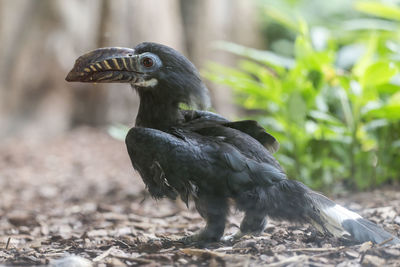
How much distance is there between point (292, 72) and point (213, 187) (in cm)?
228

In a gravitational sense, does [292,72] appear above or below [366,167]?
above

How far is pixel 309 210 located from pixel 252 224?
13.9 inches

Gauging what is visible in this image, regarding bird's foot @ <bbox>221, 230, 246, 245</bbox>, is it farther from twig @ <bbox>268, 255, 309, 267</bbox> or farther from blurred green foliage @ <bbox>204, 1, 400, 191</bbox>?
blurred green foliage @ <bbox>204, 1, 400, 191</bbox>

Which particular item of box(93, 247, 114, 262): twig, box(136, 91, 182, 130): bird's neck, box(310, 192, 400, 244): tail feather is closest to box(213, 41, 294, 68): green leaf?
box(136, 91, 182, 130): bird's neck

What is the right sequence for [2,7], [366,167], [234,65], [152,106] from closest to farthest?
[152,106] → [366,167] → [2,7] → [234,65]

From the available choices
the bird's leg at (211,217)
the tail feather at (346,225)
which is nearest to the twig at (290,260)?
the tail feather at (346,225)

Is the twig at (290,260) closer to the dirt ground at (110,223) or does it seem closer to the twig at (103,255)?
the dirt ground at (110,223)

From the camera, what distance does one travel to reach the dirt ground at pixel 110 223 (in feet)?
8.02

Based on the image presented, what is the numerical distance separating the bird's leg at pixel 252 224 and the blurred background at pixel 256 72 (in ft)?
5.64

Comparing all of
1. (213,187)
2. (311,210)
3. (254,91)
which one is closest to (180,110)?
(213,187)

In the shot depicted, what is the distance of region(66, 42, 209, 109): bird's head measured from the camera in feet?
9.78

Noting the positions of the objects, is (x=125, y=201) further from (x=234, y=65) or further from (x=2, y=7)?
(x=234, y=65)

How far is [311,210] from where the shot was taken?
8.73ft

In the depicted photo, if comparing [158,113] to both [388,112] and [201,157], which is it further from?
[388,112]
